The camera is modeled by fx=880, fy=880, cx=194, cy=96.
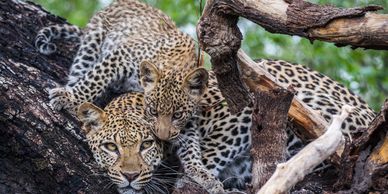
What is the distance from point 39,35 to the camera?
943 cm

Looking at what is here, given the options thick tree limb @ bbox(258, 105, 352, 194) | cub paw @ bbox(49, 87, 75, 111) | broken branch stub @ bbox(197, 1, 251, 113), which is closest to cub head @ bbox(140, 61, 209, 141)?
cub paw @ bbox(49, 87, 75, 111)

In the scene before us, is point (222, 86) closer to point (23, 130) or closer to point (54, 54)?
point (23, 130)

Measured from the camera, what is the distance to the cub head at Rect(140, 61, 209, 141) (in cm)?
823

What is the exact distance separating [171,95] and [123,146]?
92 centimetres

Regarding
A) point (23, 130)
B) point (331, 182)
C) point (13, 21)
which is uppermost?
point (13, 21)

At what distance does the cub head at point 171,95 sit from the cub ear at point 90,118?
18.9 inches

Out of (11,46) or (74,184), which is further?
(11,46)

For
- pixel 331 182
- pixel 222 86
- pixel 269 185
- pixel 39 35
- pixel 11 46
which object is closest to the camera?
pixel 269 185

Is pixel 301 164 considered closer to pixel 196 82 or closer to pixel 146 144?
pixel 146 144

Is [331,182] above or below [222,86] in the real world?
below

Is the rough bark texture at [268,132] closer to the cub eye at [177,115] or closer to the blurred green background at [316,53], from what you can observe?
the cub eye at [177,115]

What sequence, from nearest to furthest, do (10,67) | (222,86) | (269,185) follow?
(269,185) → (222,86) → (10,67)

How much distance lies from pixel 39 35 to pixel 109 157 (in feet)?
7.53

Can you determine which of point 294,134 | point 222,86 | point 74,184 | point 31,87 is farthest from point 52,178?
point 294,134
